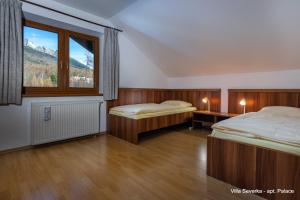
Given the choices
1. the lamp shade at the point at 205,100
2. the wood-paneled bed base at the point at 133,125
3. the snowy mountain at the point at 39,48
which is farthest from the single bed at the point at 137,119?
the snowy mountain at the point at 39,48

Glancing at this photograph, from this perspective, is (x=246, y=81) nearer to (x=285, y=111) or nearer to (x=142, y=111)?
(x=285, y=111)

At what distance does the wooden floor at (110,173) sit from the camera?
5.16ft

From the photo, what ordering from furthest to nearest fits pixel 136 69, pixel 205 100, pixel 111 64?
1. pixel 136 69
2. pixel 205 100
3. pixel 111 64

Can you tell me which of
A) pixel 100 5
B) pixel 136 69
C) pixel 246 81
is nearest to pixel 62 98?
pixel 100 5

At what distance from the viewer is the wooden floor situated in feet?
5.16

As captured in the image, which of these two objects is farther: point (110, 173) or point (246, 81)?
point (246, 81)

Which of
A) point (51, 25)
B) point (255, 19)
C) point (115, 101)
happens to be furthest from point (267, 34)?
point (51, 25)

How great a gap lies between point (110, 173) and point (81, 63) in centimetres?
226

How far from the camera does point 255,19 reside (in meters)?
2.30

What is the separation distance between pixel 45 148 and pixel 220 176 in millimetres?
2554

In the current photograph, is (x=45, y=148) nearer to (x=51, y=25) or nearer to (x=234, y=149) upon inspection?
(x=51, y=25)

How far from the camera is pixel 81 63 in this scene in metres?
3.37

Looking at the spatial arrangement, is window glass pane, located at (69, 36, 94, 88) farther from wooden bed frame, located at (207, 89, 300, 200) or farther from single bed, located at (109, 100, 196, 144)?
wooden bed frame, located at (207, 89, 300, 200)

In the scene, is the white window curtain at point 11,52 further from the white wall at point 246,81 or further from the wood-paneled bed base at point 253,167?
the white wall at point 246,81
